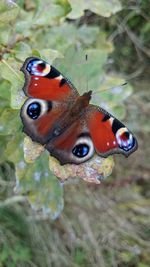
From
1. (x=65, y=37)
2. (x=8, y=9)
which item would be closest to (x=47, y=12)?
(x=8, y=9)

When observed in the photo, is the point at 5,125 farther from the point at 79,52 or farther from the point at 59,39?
the point at 59,39

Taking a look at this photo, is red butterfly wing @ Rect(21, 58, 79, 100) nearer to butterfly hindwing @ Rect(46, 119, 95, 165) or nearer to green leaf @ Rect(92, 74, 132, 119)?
butterfly hindwing @ Rect(46, 119, 95, 165)

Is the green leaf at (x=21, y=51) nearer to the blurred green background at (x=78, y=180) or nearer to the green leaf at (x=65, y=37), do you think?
the blurred green background at (x=78, y=180)

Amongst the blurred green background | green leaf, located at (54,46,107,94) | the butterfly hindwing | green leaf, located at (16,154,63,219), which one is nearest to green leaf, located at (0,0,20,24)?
the blurred green background

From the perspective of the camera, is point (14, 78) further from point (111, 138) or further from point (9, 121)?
point (111, 138)

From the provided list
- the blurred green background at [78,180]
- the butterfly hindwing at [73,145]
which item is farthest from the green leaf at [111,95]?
the butterfly hindwing at [73,145]
